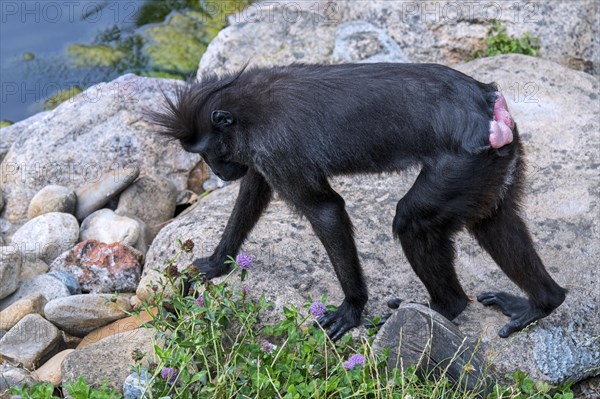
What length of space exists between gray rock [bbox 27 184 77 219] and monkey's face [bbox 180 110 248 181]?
8.10 feet

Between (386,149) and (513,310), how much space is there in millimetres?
1374

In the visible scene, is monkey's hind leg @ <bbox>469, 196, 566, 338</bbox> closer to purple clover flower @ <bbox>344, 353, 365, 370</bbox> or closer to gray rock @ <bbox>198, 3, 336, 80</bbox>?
purple clover flower @ <bbox>344, 353, 365, 370</bbox>

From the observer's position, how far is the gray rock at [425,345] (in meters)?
4.59

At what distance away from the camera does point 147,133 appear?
7.88 metres

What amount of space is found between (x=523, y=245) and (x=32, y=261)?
387 centimetres

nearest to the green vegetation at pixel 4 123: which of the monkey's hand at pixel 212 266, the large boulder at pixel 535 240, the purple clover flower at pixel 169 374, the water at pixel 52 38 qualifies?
the water at pixel 52 38

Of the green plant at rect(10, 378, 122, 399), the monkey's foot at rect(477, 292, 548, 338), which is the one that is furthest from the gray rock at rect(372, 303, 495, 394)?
the green plant at rect(10, 378, 122, 399)

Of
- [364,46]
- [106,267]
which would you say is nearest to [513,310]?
[106,267]

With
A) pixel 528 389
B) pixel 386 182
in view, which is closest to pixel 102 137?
pixel 386 182

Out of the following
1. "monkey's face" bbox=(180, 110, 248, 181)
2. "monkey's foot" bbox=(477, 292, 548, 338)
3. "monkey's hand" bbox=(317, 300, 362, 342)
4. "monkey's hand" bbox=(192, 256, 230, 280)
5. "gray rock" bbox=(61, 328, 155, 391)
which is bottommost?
"monkey's foot" bbox=(477, 292, 548, 338)

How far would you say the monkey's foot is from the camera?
5215 millimetres

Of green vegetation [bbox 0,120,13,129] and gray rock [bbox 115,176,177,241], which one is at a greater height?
gray rock [bbox 115,176,177,241]

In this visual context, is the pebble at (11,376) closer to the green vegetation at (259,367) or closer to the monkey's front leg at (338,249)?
the green vegetation at (259,367)

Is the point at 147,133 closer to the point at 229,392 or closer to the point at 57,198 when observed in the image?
the point at 57,198
